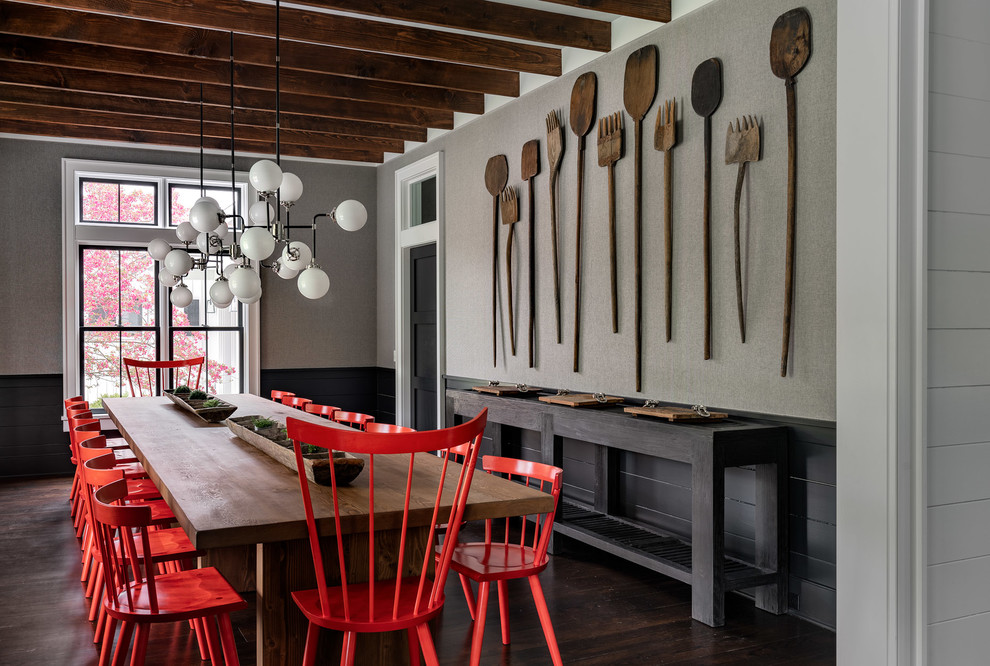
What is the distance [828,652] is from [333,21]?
4106 mm

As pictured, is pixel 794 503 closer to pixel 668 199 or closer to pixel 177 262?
pixel 668 199

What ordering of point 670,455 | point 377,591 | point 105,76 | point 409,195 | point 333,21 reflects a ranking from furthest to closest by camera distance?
1. point 409,195
2. point 105,76
3. point 333,21
4. point 670,455
5. point 377,591

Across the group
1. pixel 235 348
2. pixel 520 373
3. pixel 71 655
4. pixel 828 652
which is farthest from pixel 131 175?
pixel 828 652

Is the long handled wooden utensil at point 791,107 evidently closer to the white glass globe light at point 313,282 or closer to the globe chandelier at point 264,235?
the globe chandelier at point 264,235

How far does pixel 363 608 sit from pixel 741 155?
2733mm

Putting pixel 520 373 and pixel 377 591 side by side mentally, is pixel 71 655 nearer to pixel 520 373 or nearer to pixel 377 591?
pixel 377 591

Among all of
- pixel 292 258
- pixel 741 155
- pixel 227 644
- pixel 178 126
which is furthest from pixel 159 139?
pixel 227 644

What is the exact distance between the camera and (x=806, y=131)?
3580 mm

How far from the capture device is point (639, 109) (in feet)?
15.0

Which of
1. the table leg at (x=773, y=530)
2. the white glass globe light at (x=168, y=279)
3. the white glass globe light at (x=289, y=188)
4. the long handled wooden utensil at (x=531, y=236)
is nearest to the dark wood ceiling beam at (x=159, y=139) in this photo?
the white glass globe light at (x=168, y=279)

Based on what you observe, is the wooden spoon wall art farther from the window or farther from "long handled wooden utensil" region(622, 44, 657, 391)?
the window

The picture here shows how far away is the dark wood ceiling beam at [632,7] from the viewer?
4207mm

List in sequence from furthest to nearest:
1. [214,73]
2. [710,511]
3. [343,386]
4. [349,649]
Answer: [343,386]
[214,73]
[710,511]
[349,649]

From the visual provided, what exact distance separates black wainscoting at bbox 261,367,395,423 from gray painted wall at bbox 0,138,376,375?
96 mm
